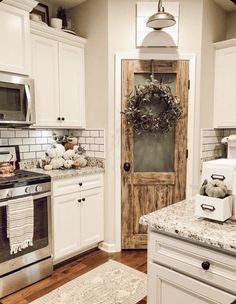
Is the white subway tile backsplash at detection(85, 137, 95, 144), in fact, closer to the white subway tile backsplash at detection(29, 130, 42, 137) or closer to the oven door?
the white subway tile backsplash at detection(29, 130, 42, 137)

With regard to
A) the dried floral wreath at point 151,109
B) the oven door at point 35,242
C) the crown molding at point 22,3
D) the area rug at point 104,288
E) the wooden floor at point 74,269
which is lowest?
the wooden floor at point 74,269

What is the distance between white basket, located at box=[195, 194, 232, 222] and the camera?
135 centimetres

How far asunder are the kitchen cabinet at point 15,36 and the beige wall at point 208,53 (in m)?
1.85

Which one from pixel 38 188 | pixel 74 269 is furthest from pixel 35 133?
pixel 74 269

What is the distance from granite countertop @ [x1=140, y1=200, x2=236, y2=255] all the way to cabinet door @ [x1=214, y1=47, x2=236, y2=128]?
6.35ft

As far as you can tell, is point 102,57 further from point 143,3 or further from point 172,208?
point 172,208

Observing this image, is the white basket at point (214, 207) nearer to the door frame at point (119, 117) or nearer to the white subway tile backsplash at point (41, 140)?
the door frame at point (119, 117)

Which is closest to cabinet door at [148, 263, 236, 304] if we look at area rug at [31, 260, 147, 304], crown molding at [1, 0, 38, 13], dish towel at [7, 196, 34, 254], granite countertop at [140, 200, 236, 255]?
granite countertop at [140, 200, 236, 255]

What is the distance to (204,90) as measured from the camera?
9.96 feet

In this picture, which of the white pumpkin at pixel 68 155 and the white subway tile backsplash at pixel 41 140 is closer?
the white subway tile backsplash at pixel 41 140

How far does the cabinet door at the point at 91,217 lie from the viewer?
9.45ft

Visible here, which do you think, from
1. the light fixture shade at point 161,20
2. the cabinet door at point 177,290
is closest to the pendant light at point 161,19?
the light fixture shade at point 161,20

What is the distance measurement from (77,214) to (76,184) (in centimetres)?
33

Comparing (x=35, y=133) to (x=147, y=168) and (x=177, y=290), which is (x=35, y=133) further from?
(x=177, y=290)
